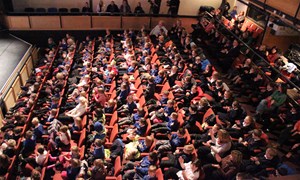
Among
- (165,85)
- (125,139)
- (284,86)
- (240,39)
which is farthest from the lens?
(240,39)

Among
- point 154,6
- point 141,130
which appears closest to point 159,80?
point 141,130

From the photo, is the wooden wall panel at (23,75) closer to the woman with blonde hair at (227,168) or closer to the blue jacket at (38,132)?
the blue jacket at (38,132)

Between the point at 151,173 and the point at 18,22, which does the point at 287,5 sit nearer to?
the point at 151,173

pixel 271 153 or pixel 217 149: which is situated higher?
pixel 271 153

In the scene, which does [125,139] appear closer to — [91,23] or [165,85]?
[165,85]

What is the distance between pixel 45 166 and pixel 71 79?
2.75 m

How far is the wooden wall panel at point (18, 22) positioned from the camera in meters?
8.41

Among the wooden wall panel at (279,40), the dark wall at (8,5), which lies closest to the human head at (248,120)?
the wooden wall panel at (279,40)

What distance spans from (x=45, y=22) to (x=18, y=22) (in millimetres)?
789

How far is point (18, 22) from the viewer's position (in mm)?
8477

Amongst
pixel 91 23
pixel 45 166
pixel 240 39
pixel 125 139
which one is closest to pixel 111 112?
pixel 125 139

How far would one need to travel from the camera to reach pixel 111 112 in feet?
16.0

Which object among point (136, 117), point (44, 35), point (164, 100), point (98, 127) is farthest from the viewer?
point (44, 35)

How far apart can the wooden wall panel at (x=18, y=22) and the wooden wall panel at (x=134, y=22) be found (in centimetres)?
297
